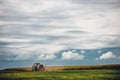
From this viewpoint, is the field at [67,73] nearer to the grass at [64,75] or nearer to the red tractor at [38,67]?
the grass at [64,75]

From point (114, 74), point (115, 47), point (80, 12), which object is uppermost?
point (80, 12)

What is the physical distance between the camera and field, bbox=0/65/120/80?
10594 millimetres

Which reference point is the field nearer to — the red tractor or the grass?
the grass

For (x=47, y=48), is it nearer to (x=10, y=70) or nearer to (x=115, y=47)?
(x=10, y=70)

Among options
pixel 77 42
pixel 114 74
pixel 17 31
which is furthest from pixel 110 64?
pixel 17 31

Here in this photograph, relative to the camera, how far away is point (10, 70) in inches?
419

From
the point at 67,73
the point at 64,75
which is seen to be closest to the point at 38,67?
the point at 64,75

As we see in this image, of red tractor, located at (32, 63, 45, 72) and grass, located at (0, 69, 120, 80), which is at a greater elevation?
red tractor, located at (32, 63, 45, 72)

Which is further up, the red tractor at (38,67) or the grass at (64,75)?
the red tractor at (38,67)

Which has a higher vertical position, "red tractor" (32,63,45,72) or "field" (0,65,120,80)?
"red tractor" (32,63,45,72)

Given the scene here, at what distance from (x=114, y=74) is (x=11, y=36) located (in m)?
3.16

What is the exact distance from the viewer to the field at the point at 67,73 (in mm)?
10594

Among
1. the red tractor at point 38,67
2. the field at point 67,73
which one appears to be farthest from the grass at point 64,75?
the red tractor at point 38,67

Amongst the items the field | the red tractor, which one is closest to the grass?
the field
